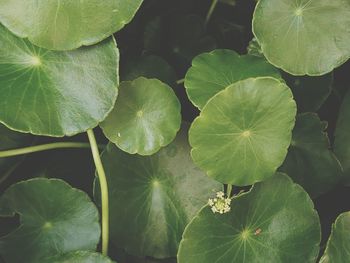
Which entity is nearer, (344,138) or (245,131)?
(245,131)

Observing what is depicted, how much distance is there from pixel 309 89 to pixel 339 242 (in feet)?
1.08

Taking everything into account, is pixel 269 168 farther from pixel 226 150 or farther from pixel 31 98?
pixel 31 98

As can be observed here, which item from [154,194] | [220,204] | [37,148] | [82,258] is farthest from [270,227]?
[37,148]

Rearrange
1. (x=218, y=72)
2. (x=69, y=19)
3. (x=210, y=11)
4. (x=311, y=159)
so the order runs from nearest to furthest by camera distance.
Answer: (x=69, y=19)
(x=218, y=72)
(x=311, y=159)
(x=210, y=11)

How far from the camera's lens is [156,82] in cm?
98

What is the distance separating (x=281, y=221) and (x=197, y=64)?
330 millimetres

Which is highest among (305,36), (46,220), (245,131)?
(305,36)

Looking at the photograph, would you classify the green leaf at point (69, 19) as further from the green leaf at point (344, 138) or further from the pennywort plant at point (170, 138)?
the green leaf at point (344, 138)

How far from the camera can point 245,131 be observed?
91cm

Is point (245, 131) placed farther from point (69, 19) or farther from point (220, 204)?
point (69, 19)

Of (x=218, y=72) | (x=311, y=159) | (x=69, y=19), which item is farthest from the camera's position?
(x=311, y=159)

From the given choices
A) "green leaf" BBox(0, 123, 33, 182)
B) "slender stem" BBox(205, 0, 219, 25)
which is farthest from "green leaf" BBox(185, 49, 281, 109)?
"green leaf" BBox(0, 123, 33, 182)

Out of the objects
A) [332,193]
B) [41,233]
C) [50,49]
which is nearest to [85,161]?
[41,233]

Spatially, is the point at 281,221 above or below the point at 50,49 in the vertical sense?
below
